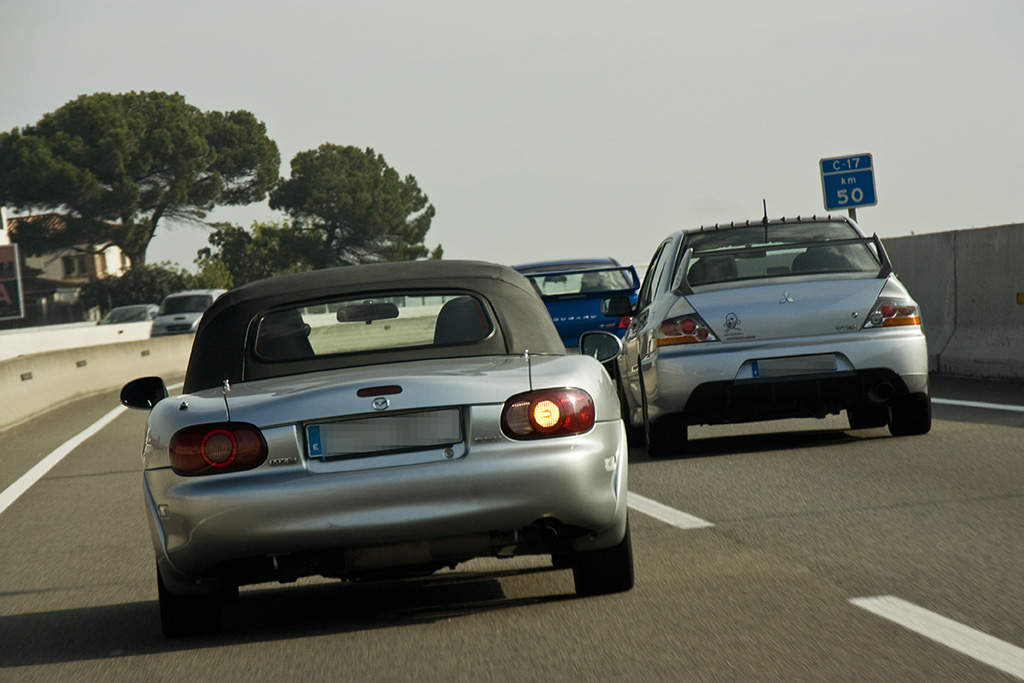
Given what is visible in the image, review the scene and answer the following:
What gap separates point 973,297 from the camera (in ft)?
51.3

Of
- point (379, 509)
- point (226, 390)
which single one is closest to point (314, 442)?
point (379, 509)

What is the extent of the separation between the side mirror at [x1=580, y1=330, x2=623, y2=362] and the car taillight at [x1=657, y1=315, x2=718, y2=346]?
2913mm

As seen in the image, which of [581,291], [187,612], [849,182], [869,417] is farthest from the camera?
[849,182]

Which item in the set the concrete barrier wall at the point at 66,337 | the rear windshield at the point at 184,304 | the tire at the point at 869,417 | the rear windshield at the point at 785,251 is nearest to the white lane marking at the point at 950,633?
the rear windshield at the point at 785,251

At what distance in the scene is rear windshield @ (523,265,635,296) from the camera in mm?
17531

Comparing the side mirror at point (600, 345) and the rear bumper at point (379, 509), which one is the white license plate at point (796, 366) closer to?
the side mirror at point (600, 345)

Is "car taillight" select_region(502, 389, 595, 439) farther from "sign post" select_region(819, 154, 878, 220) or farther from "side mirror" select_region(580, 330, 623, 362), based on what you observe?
"sign post" select_region(819, 154, 878, 220)

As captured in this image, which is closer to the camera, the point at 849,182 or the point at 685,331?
the point at 685,331

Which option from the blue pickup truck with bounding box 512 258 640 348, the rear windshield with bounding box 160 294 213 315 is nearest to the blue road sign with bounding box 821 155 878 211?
the blue pickup truck with bounding box 512 258 640 348

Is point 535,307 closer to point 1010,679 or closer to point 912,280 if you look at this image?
point 1010,679

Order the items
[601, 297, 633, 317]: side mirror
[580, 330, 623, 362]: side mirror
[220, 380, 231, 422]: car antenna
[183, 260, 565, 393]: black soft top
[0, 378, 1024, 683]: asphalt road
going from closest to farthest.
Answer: [0, 378, 1024, 683]: asphalt road
[220, 380, 231, 422]: car antenna
[183, 260, 565, 393]: black soft top
[580, 330, 623, 362]: side mirror
[601, 297, 633, 317]: side mirror

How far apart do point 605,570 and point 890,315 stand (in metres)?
4.66

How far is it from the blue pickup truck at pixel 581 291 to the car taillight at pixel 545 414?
36.3 ft

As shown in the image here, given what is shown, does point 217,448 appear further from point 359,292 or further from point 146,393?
point 146,393
